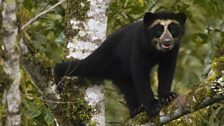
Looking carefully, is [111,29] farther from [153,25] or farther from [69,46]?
[69,46]

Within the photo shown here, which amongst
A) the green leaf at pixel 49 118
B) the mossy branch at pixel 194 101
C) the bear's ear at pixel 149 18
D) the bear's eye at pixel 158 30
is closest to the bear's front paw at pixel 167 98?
the mossy branch at pixel 194 101

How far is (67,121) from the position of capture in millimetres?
5207

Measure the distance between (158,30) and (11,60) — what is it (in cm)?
251

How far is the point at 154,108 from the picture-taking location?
521 cm

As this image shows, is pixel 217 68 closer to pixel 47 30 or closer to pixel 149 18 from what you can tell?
pixel 149 18

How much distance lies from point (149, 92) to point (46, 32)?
77.0 inches

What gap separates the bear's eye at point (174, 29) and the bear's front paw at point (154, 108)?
0.71 m

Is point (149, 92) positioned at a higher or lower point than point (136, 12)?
lower

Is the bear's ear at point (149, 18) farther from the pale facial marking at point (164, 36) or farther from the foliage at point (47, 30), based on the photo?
the foliage at point (47, 30)

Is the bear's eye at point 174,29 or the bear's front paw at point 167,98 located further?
the bear's eye at point 174,29

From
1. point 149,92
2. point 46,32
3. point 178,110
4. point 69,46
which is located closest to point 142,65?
point 149,92

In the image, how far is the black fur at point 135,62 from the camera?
5734 mm

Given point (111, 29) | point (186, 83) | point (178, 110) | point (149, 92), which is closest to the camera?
point (178, 110)

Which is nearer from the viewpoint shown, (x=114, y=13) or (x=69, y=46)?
(x=69, y=46)
